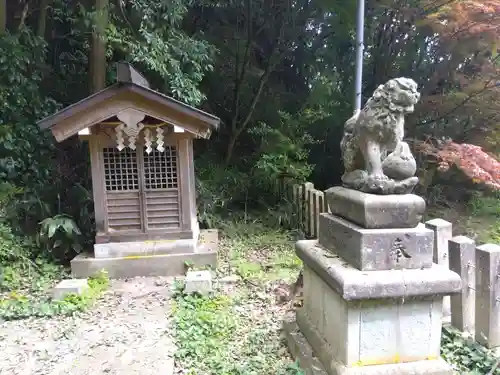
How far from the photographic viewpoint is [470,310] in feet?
11.3

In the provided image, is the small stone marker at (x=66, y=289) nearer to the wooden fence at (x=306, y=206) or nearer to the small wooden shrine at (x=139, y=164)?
the small wooden shrine at (x=139, y=164)

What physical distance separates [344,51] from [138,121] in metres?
7.53

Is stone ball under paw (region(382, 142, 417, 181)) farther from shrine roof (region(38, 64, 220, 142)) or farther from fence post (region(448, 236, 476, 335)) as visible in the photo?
shrine roof (region(38, 64, 220, 142))

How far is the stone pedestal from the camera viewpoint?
259 centimetres

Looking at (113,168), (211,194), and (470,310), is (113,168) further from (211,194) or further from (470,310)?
(470,310)

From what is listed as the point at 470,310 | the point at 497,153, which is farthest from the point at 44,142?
the point at 497,153

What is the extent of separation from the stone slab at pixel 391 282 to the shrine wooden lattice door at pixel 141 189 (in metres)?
4.11

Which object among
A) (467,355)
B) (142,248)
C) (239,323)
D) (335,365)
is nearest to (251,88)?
(142,248)

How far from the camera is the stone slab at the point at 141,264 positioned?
586cm

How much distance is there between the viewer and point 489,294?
3.17 m

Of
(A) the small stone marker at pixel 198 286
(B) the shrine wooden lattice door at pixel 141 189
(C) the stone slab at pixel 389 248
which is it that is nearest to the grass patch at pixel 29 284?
(B) the shrine wooden lattice door at pixel 141 189

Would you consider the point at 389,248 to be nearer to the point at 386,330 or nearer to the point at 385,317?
the point at 385,317

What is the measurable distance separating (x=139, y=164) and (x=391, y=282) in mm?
4706

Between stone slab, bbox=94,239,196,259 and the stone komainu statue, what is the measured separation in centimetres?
388
